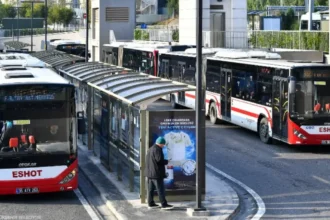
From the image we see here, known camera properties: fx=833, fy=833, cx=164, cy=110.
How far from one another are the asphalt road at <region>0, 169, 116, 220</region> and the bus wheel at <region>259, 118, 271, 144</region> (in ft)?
29.8

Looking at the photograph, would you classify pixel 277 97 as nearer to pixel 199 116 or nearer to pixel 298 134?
pixel 298 134

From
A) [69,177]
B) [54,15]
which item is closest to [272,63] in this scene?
[69,177]

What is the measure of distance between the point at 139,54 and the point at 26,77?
26.0m

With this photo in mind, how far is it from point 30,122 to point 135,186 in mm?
2620

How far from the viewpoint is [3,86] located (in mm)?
17359

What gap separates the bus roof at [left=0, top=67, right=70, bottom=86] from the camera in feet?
58.3

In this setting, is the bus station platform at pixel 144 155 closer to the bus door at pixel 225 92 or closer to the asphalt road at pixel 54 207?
the asphalt road at pixel 54 207

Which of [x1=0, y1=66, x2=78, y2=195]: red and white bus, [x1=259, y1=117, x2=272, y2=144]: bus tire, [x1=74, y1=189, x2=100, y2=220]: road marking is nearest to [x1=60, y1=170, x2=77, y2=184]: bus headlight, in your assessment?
[x1=0, y1=66, x2=78, y2=195]: red and white bus

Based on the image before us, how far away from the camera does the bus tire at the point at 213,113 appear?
32.2 metres

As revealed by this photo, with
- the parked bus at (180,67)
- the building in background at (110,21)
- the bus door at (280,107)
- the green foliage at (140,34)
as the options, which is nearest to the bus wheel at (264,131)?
the bus door at (280,107)

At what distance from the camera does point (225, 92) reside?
30.8 metres

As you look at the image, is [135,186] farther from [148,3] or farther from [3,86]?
[148,3]

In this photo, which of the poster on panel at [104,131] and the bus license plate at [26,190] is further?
the poster on panel at [104,131]

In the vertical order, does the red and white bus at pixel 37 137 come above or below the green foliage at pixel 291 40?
below
